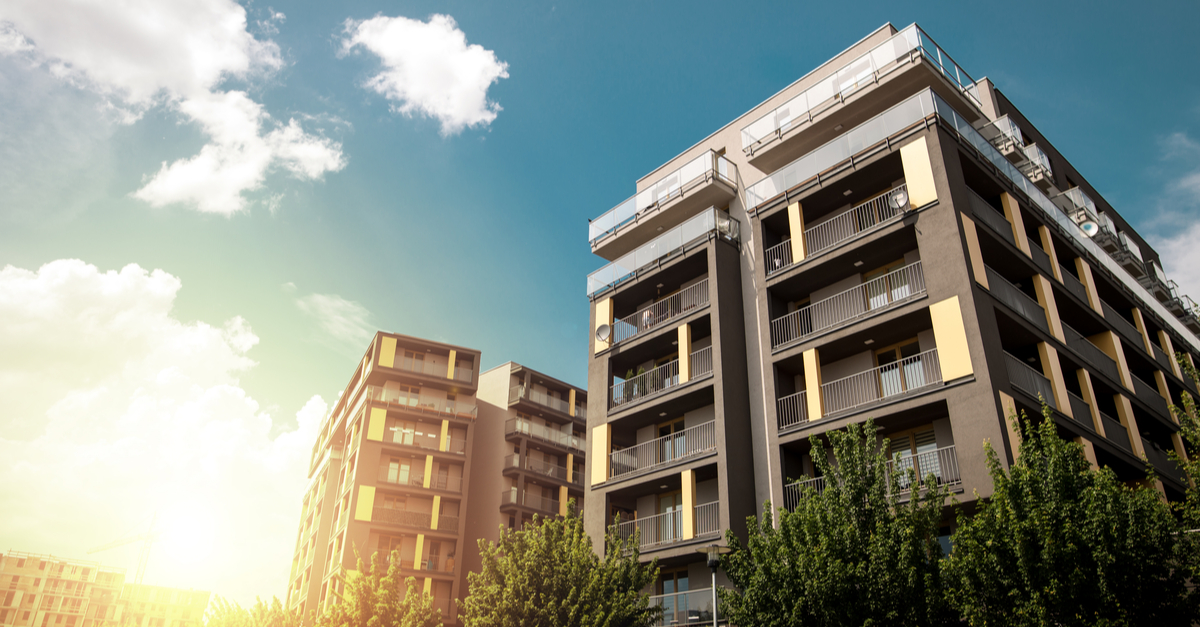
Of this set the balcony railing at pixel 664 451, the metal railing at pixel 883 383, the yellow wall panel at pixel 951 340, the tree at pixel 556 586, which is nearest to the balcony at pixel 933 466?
the metal railing at pixel 883 383

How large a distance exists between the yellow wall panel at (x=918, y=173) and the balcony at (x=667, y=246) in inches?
294

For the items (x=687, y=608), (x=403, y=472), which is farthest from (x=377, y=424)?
(x=687, y=608)

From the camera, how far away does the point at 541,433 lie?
5750cm

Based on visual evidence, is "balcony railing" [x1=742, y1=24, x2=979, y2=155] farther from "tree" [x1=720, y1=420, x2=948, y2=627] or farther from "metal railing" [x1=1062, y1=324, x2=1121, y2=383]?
"tree" [x1=720, y1=420, x2=948, y2=627]

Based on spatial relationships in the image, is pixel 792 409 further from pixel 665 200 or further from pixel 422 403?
pixel 422 403

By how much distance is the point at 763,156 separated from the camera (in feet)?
98.3

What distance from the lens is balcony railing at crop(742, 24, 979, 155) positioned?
87.6 feet

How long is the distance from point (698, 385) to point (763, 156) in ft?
31.1

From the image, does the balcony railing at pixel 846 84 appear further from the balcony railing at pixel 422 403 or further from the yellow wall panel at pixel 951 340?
the balcony railing at pixel 422 403

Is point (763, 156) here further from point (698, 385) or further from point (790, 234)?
point (698, 385)

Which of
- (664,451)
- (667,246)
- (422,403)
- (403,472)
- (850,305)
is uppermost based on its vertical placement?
(422,403)

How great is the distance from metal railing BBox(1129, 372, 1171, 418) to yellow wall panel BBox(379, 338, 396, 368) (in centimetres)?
4240

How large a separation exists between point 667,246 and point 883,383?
36.0 ft

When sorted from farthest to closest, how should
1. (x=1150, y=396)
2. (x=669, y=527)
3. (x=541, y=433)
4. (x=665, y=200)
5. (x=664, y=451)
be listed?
(x=541, y=433), (x=665, y=200), (x=664, y=451), (x=1150, y=396), (x=669, y=527)
